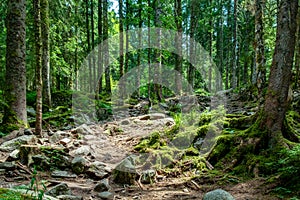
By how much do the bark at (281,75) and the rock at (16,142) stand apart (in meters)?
5.41

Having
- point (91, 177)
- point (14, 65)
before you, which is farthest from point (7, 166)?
point (14, 65)

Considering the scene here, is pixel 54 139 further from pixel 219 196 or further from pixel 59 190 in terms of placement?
pixel 219 196

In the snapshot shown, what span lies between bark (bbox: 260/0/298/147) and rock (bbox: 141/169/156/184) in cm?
248

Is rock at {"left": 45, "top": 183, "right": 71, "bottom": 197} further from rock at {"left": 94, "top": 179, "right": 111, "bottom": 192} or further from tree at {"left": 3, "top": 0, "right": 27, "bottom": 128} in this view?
→ tree at {"left": 3, "top": 0, "right": 27, "bottom": 128}

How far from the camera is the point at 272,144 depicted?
4.83 m

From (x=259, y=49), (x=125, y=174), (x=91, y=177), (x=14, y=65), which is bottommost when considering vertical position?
(x=91, y=177)

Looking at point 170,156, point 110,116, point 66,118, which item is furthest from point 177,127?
point 110,116

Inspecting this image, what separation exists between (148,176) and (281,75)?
3.46 meters

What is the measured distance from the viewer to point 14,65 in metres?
7.05

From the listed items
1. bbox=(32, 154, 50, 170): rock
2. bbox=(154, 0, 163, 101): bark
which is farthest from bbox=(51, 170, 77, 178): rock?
bbox=(154, 0, 163, 101): bark

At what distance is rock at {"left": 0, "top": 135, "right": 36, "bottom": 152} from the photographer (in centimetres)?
571

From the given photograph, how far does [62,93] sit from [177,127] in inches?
354

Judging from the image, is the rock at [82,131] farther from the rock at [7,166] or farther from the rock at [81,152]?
the rock at [7,166]

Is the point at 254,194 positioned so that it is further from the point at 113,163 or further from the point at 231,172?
the point at 113,163
